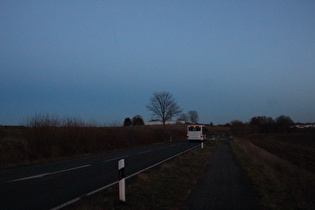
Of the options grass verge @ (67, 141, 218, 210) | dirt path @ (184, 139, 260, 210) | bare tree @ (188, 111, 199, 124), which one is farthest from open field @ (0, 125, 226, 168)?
bare tree @ (188, 111, 199, 124)

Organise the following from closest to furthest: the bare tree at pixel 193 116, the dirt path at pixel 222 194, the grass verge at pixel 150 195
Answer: the grass verge at pixel 150 195 → the dirt path at pixel 222 194 → the bare tree at pixel 193 116

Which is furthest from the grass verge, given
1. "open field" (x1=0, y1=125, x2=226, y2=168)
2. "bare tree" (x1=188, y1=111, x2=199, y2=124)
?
"bare tree" (x1=188, y1=111, x2=199, y2=124)

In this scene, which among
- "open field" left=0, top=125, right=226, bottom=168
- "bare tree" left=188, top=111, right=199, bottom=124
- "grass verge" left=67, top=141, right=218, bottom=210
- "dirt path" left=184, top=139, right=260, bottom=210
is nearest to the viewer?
"grass verge" left=67, top=141, right=218, bottom=210

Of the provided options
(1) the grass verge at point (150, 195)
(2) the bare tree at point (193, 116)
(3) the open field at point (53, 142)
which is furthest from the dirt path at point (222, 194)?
(2) the bare tree at point (193, 116)

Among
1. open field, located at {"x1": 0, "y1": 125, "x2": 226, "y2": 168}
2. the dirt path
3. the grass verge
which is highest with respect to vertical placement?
open field, located at {"x1": 0, "y1": 125, "x2": 226, "y2": 168}

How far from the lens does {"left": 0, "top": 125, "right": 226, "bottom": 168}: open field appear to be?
2023 centimetres

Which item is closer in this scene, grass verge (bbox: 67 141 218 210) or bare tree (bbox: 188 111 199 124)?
grass verge (bbox: 67 141 218 210)

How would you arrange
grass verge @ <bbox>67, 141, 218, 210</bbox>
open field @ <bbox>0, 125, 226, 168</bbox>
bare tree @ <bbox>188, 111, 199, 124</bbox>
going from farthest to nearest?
bare tree @ <bbox>188, 111, 199, 124</bbox> → open field @ <bbox>0, 125, 226, 168</bbox> → grass verge @ <bbox>67, 141, 218, 210</bbox>

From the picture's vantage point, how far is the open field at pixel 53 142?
20.2 m

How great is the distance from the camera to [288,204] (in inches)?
297

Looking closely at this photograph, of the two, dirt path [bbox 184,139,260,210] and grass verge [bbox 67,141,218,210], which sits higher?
grass verge [bbox 67,141,218,210]

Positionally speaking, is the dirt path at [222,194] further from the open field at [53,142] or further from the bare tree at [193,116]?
the bare tree at [193,116]

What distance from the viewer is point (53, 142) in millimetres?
24703

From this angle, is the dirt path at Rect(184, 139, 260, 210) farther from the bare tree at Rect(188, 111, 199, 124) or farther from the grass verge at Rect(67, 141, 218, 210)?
the bare tree at Rect(188, 111, 199, 124)
